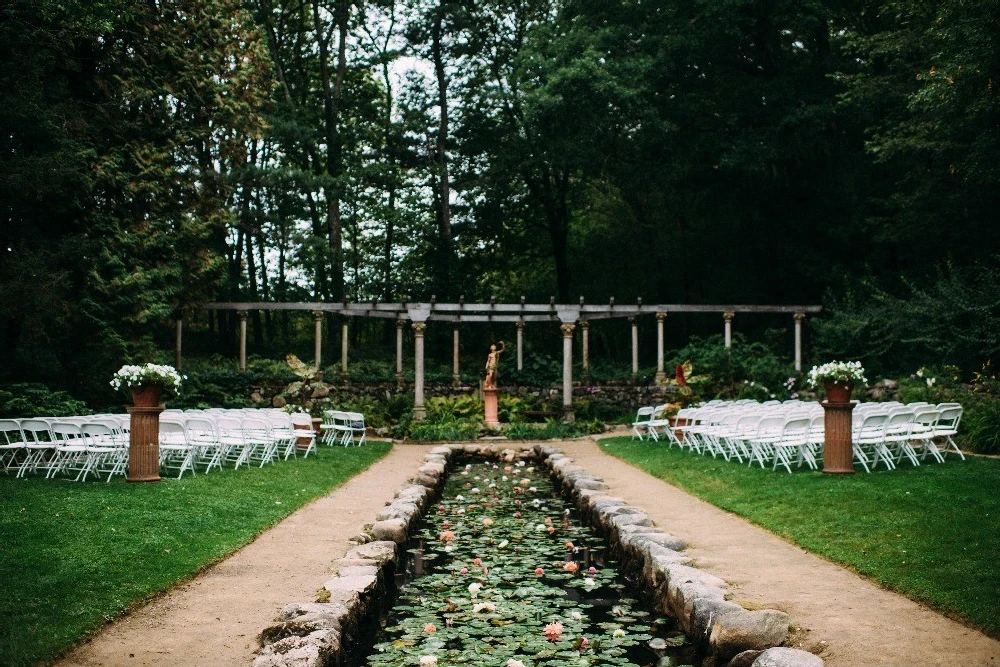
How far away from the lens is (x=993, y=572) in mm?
5086

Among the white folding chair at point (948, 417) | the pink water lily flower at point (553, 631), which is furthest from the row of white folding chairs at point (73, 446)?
the white folding chair at point (948, 417)

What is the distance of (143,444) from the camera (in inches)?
349

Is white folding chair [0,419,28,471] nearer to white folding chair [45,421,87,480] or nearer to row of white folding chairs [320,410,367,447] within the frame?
white folding chair [45,421,87,480]

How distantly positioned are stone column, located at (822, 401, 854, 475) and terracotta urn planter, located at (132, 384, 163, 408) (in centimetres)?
742

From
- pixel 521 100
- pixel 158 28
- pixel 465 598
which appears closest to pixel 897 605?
pixel 465 598

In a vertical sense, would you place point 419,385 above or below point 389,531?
above

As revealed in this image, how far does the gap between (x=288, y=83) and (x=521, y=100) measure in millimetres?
9621

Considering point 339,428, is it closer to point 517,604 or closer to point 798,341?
point 517,604

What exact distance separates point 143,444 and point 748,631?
7.04 metres

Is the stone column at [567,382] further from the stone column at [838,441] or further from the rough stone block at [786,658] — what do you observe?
the rough stone block at [786,658]

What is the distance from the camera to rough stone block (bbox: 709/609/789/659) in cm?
405

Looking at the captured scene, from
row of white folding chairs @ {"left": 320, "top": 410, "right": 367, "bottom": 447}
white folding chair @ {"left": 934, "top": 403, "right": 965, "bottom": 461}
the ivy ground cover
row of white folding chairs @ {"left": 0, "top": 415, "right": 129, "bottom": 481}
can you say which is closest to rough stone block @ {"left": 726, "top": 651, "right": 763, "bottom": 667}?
the ivy ground cover

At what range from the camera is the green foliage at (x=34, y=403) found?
1211cm

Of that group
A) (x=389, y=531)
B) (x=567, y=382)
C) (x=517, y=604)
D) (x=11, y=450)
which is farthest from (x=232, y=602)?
(x=567, y=382)
